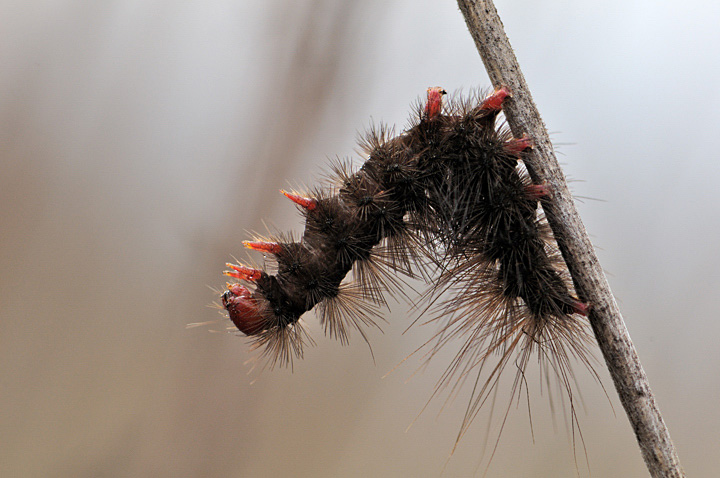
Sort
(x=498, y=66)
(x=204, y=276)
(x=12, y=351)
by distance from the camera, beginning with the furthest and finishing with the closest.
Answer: (x=204, y=276) → (x=12, y=351) → (x=498, y=66)

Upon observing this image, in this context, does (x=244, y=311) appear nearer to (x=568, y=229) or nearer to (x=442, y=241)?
(x=442, y=241)

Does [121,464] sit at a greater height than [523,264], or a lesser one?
lesser

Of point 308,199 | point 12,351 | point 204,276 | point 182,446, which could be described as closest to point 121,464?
point 182,446

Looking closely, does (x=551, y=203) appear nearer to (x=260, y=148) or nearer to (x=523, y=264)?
(x=523, y=264)

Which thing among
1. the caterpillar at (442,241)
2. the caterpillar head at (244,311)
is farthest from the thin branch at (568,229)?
the caterpillar head at (244,311)

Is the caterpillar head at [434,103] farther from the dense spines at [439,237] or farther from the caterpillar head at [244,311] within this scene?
the caterpillar head at [244,311]

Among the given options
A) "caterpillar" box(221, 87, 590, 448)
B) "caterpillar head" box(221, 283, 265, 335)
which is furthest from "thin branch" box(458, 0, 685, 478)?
"caterpillar head" box(221, 283, 265, 335)

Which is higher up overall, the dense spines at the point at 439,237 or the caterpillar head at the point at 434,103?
the caterpillar head at the point at 434,103
